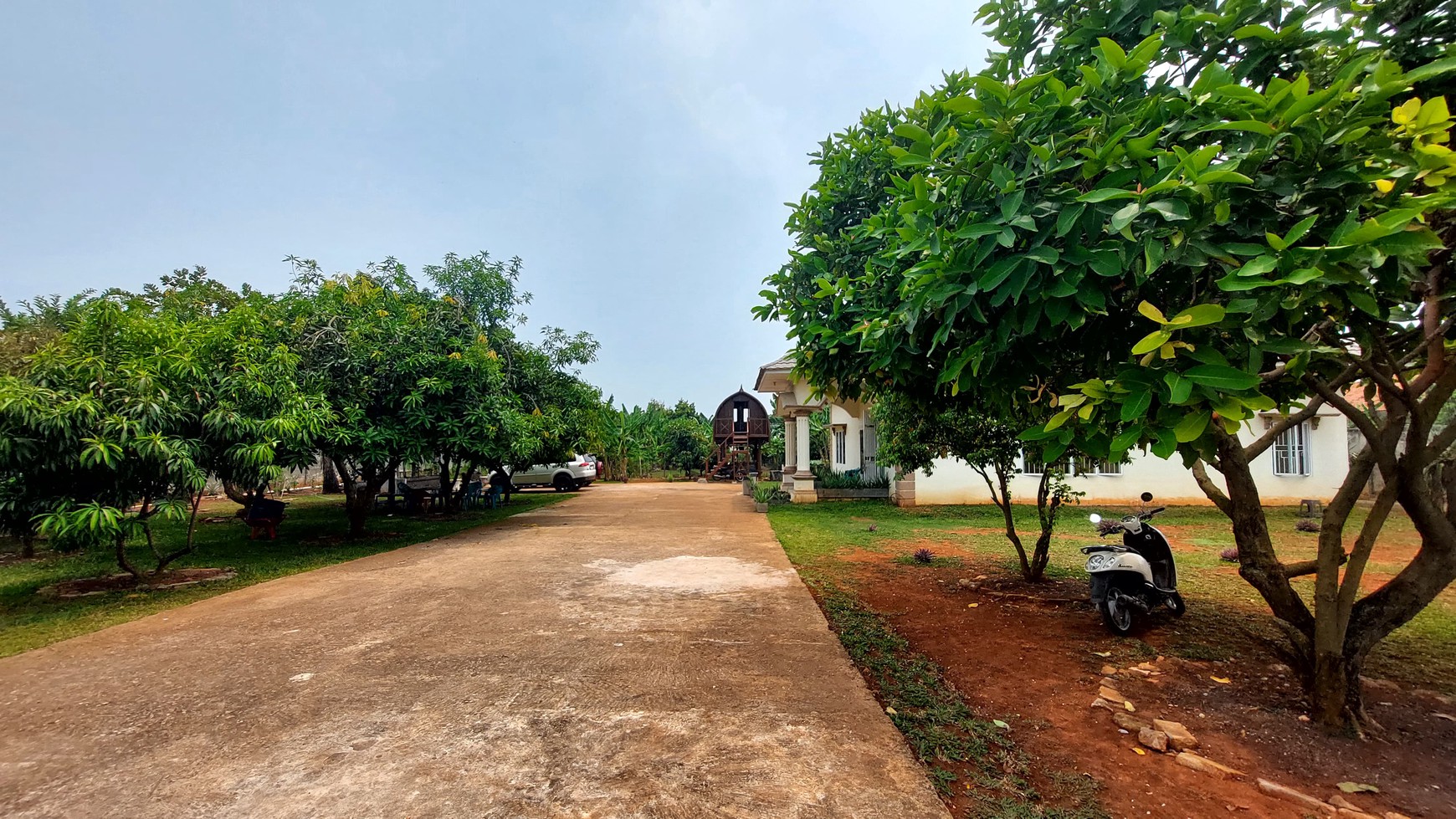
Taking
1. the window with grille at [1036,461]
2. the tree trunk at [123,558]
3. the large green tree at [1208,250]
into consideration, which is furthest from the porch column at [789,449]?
the large green tree at [1208,250]

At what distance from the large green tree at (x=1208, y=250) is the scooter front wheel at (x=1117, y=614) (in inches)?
43.9

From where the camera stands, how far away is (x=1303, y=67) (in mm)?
2982

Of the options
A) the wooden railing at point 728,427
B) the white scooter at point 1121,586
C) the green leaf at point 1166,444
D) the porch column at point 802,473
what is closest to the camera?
the green leaf at point 1166,444

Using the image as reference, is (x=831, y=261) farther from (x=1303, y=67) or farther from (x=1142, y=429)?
(x=1142, y=429)

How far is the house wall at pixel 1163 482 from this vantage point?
15570mm

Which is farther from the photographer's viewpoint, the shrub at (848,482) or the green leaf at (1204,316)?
the shrub at (848,482)

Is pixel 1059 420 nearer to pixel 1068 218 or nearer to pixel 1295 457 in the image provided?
pixel 1068 218

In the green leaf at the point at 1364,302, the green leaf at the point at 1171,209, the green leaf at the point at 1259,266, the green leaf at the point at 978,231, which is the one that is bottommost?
the green leaf at the point at 1364,302

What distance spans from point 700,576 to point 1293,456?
1709 cm

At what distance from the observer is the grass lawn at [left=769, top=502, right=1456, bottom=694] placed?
445 centimetres

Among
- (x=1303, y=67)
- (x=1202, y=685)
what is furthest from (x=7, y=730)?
(x=1303, y=67)

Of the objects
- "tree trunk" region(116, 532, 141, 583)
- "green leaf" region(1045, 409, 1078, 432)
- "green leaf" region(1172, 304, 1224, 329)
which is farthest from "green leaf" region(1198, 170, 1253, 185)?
"tree trunk" region(116, 532, 141, 583)

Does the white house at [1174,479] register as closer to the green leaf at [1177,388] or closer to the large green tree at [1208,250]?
the large green tree at [1208,250]

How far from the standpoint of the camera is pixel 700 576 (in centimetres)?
725
